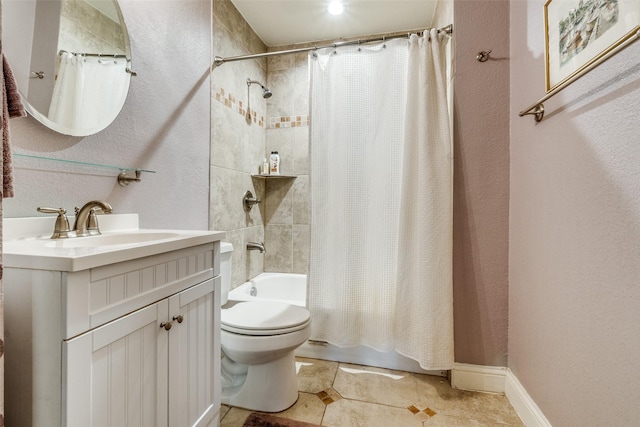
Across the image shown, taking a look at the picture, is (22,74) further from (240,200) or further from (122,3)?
(240,200)

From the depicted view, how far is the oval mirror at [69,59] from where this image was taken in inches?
38.9

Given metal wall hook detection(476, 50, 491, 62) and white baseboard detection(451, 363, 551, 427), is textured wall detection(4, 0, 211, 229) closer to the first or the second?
metal wall hook detection(476, 50, 491, 62)

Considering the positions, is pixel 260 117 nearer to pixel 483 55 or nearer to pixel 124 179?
pixel 124 179

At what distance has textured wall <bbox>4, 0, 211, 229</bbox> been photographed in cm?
104

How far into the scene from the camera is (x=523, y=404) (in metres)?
1.45

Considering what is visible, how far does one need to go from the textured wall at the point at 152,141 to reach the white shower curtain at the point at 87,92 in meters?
0.04

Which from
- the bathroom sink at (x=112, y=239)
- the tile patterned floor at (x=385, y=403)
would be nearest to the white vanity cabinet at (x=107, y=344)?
the bathroom sink at (x=112, y=239)

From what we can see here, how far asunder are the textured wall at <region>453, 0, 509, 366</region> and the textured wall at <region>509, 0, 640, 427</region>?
6 cm

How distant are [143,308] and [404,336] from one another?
1360 mm

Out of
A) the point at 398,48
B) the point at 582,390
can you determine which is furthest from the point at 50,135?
the point at 582,390

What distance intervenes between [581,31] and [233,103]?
192 centimetres

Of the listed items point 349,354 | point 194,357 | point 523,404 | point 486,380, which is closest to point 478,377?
point 486,380

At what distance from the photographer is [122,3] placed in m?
1.32

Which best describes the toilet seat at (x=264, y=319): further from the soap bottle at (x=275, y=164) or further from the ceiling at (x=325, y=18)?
the ceiling at (x=325, y=18)
